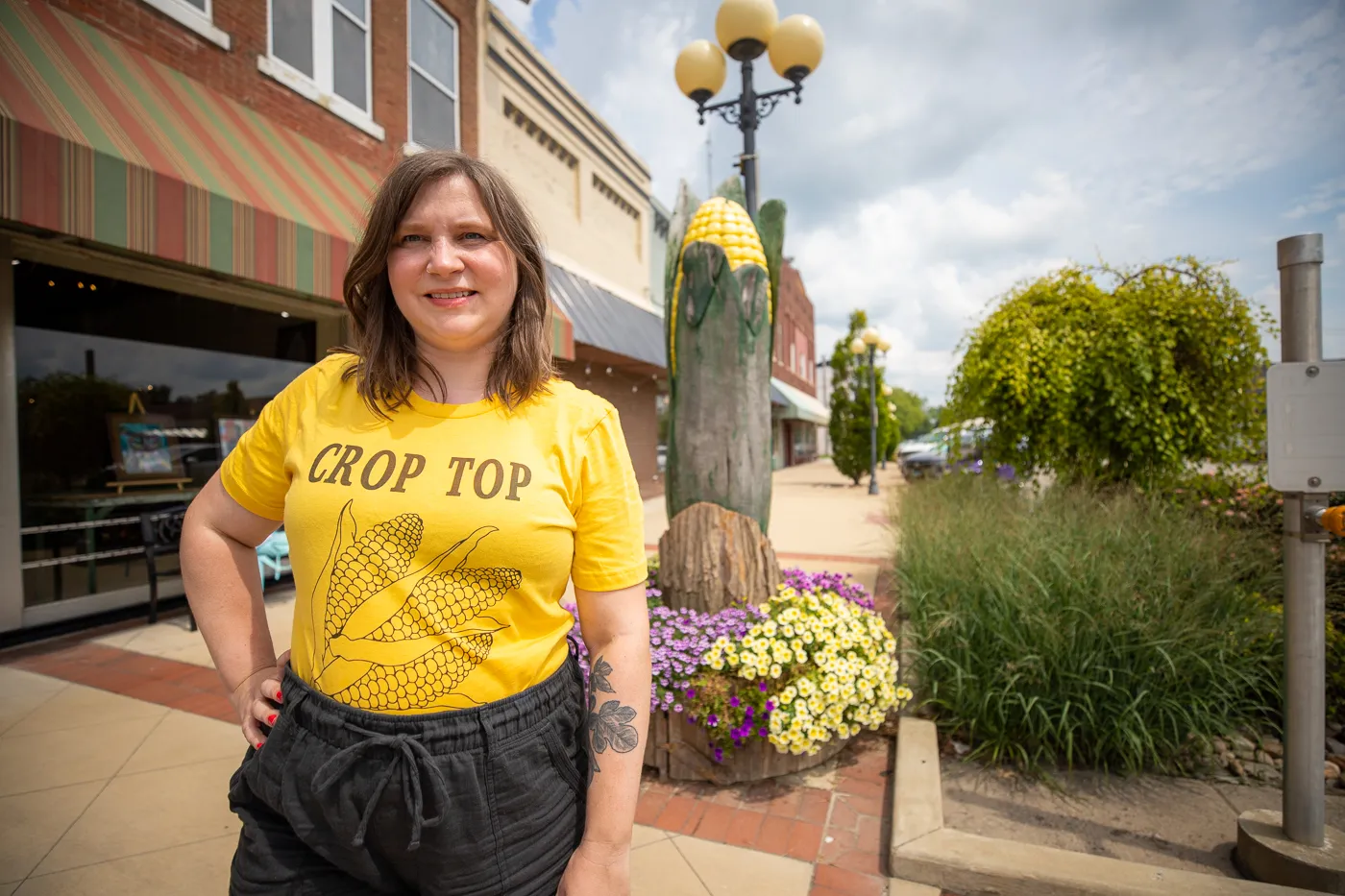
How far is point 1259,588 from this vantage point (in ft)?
11.7

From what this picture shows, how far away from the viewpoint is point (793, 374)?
106 ft

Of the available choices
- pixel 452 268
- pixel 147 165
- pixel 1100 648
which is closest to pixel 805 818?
pixel 1100 648

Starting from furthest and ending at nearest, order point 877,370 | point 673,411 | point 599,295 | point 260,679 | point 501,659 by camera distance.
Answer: point 877,370
point 599,295
point 673,411
point 260,679
point 501,659

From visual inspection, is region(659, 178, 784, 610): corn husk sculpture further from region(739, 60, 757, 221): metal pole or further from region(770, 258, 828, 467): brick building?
region(770, 258, 828, 467): brick building

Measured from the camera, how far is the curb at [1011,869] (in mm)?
1932

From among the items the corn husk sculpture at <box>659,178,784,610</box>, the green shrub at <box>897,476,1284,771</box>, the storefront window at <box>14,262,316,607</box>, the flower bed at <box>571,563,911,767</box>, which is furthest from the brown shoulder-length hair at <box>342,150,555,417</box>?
the storefront window at <box>14,262,316,607</box>

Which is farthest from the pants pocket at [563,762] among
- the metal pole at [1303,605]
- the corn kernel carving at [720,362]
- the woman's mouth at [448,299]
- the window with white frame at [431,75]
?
the window with white frame at [431,75]

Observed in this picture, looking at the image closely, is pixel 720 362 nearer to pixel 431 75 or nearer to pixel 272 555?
pixel 272 555

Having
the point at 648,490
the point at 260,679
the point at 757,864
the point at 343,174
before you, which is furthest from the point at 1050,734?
the point at 648,490

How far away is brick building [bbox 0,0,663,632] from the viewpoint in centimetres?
397

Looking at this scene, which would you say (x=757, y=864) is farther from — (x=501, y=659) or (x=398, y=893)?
(x=501, y=659)

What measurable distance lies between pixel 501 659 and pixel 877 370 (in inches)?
765

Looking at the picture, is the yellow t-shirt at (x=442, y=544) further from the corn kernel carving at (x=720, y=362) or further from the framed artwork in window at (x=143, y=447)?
the framed artwork in window at (x=143, y=447)

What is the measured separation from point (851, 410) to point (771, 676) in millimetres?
16644
